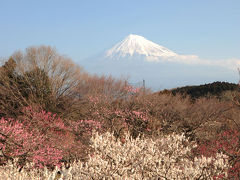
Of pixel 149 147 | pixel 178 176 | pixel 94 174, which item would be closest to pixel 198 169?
pixel 178 176

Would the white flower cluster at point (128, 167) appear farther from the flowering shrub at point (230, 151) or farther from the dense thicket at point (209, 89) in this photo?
the dense thicket at point (209, 89)

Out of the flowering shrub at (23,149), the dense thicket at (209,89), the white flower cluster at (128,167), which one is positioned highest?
the dense thicket at (209,89)

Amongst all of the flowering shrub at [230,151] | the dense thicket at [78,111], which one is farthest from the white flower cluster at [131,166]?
the dense thicket at [78,111]

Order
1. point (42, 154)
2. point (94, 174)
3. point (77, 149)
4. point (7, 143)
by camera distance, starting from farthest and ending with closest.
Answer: point (77, 149), point (42, 154), point (7, 143), point (94, 174)

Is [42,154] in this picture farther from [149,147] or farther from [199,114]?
[199,114]

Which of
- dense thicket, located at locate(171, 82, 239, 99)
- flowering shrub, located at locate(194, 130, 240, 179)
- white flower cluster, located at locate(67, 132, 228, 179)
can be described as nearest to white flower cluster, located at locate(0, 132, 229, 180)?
white flower cluster, located at locate(67, 132, 228, 179)

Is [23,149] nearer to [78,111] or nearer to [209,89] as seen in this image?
[78,111]

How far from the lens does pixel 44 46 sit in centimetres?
2167

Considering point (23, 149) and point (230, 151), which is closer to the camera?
point (23, 149)

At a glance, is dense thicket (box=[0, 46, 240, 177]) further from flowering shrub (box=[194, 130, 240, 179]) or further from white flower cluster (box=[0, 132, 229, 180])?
white flower cluster (box=[0, 132, 229, 180])

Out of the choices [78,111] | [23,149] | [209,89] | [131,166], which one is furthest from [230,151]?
[209,89]

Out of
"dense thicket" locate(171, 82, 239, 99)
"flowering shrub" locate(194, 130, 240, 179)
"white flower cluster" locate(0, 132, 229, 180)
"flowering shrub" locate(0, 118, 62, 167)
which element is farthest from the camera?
"dense thicket" locate(171, 82, 239, 99)

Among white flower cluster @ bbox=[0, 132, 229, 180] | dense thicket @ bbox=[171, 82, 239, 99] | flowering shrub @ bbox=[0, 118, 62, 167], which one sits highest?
dense thicket @ bbox=[171, 82, 239, 99]

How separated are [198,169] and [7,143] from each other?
6.21 m
